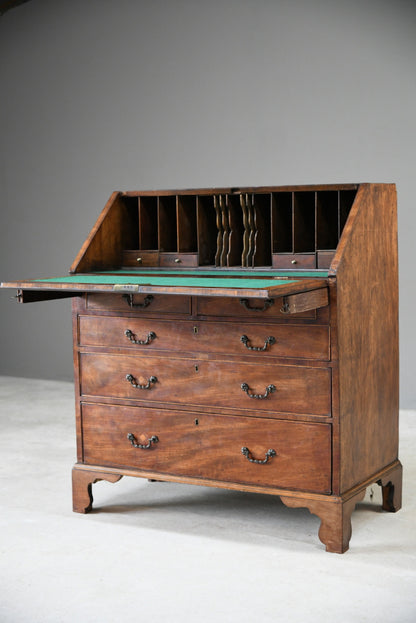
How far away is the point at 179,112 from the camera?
6.12 meters

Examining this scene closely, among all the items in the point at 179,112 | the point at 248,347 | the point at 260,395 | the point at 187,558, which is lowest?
the point at 187,558

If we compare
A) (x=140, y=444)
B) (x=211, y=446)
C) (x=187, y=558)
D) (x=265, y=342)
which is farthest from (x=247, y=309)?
(x=187, y=558)

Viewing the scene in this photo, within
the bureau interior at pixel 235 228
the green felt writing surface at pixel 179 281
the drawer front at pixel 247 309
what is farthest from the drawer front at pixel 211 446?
the bureau interior at pixel 235 228

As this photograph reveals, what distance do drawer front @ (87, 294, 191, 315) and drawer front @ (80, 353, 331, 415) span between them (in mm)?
196

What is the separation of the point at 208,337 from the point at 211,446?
1.43ft

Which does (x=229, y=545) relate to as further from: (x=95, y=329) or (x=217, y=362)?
(x=95, y=329)

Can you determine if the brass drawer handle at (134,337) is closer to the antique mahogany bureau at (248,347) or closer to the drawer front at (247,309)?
the antique mahogany bureau at (248,347)

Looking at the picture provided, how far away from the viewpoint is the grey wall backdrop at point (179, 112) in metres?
5.36

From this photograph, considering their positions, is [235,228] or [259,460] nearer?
[259,460]

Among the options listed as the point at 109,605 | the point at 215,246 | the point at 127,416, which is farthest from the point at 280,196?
the point at 109,605

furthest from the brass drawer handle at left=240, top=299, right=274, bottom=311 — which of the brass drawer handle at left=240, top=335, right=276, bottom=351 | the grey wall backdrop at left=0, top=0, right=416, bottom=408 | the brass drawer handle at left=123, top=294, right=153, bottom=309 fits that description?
the grey wall backdrop at left=0, top=0, right=416, bottom=408

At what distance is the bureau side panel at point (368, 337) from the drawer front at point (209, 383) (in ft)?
0.46

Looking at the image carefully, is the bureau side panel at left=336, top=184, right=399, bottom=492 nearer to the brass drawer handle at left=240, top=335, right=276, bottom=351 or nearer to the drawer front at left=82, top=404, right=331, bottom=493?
the drawer front at left=82, top=404, right=331, bottom=493

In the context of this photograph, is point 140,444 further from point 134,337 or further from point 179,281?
point 179,281
